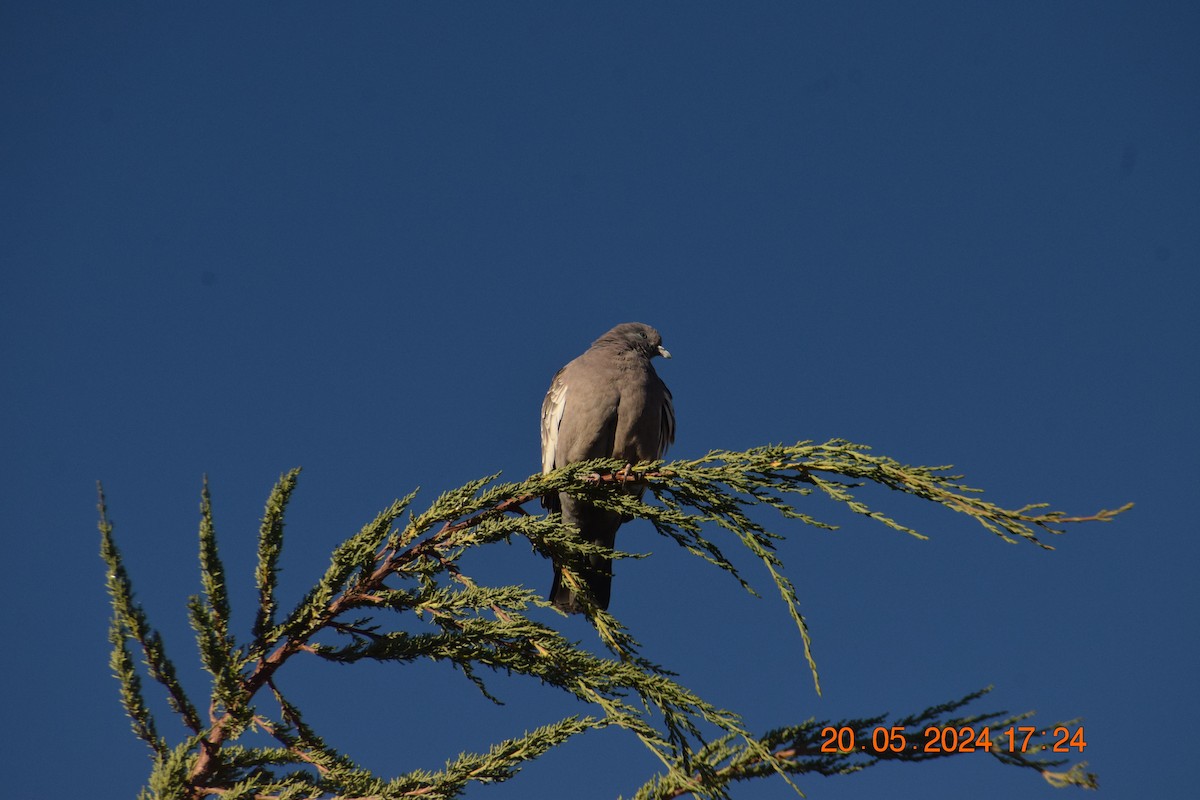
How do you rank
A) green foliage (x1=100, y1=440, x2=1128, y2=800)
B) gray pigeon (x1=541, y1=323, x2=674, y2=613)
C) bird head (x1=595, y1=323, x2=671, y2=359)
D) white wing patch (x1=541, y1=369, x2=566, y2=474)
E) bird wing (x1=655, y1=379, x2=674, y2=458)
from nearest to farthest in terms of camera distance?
green foliage (x1=100, y1=440, x2=1128, y2=800), gray pigeon (x1=541, y1=323, x2=674, y2=613), white wing patch (x1=541, y1=369, x2=566, y2=474), bird wing (x1=655, y1=379, x2=674, y2=458), bird head (x1=595, y1=323, x2=671, y2=359)

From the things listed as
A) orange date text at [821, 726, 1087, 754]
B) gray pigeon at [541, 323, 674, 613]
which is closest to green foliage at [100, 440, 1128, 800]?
orange date text at [821, 726, 1087, 754]

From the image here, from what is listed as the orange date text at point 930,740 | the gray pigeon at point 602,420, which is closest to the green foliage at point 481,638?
the orange date text at point 930,740

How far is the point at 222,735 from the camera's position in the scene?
3.10 metres

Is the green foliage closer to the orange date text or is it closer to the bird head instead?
the orange date text

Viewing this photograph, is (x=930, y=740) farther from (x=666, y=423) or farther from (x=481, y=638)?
(x=666, y=423)

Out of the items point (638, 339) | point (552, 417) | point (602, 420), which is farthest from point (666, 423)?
point (638, 339)

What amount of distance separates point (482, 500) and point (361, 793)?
1.20 meters

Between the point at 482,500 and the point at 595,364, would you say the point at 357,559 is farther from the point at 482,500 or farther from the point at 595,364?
the point at 595,364

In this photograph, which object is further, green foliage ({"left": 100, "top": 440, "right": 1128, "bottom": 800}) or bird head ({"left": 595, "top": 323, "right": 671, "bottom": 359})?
bird head ({"left": 595, "top": 323, "right": 671, "bottom": 359})

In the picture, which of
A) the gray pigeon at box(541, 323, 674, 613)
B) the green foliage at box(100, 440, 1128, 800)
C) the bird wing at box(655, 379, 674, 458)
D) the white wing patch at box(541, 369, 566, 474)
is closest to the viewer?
the green foliage at box(100, 440, 1128, 800)

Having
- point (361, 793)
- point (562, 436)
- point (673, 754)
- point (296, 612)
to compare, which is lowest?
point (361, 793)

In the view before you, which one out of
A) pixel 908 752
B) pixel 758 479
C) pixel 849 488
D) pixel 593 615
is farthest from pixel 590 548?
pixel 908 752

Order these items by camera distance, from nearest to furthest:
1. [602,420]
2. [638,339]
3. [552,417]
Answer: [602,420] → [552,417] → [638,339]

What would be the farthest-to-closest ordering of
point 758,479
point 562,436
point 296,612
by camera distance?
point 562,436 < point 758,479 < point 296,612
